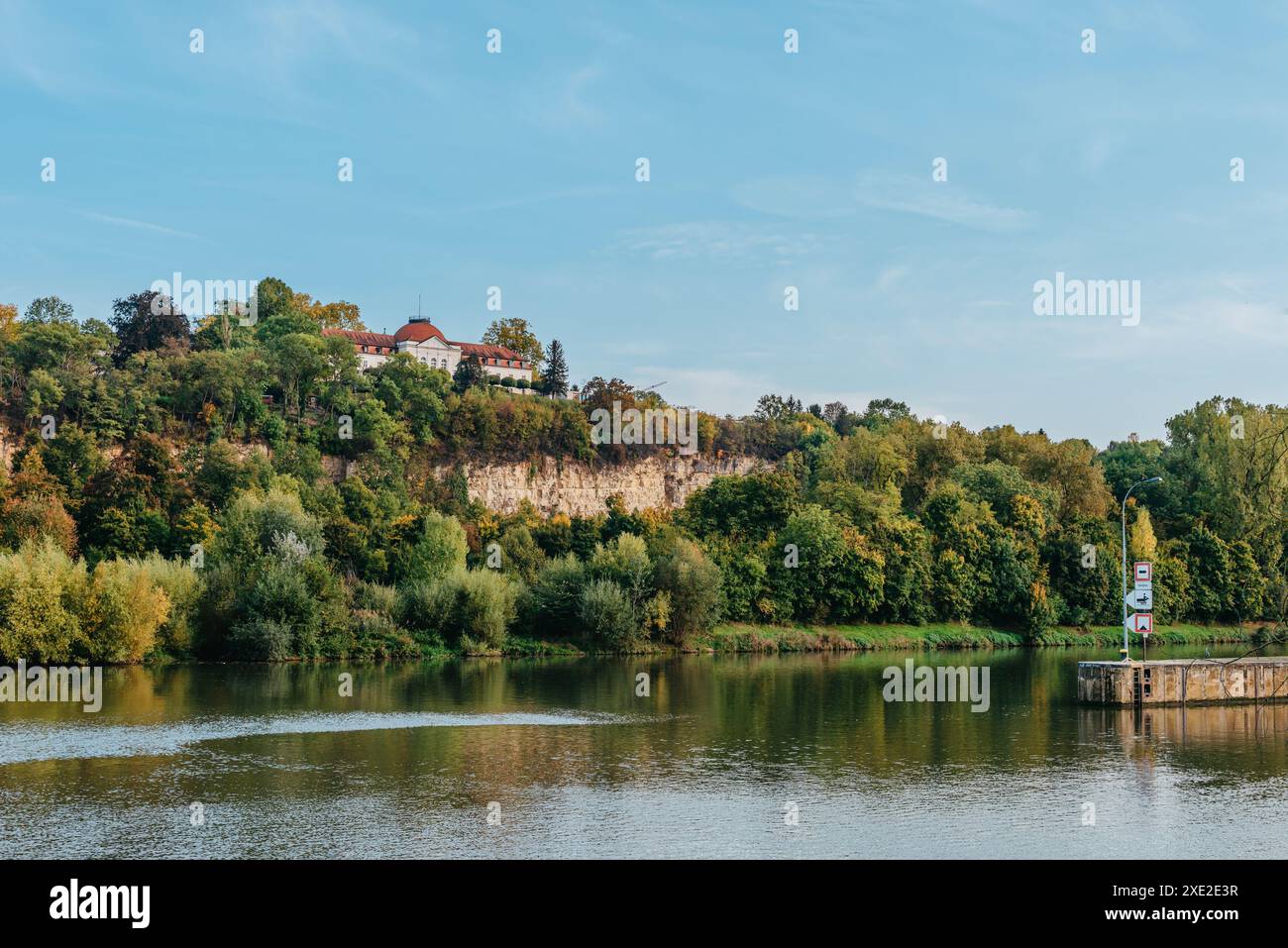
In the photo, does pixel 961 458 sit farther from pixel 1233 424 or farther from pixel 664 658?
pixel 664 658

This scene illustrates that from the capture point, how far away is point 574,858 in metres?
23.9

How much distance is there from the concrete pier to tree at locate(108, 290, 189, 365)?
81.7m

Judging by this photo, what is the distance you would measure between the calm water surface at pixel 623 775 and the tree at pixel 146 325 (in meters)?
58.8

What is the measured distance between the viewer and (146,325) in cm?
10556

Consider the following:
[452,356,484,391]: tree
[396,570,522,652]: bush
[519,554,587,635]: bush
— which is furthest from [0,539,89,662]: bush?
[452,356,484,391]: tree

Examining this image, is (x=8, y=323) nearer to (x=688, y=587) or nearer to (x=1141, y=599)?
(x=688, y=587)

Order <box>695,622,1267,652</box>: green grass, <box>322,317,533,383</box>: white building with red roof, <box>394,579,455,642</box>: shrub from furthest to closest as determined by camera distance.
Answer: <box>322,317,533,383</box>: white building with red roof, <box>695,622,1267,652</box>: green grass, <box>394,579,455,642</box>: shrub

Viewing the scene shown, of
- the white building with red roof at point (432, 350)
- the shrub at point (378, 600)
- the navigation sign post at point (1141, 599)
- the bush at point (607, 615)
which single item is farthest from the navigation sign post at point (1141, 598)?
the white building with red roof at point (432, 350)

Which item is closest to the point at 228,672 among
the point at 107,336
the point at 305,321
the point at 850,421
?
the point at 107,336

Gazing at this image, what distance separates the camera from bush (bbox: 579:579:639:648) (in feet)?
235

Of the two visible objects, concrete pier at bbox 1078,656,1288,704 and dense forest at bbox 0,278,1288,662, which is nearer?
concrete pier at bbox 1078,656,1288,704

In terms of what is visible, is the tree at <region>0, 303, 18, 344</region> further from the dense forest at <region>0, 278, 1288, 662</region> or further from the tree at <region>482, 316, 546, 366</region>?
the tree at <region>482, 316, 546, 366</region>

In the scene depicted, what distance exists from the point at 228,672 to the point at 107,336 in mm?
57496

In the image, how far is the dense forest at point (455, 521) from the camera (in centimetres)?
6562
